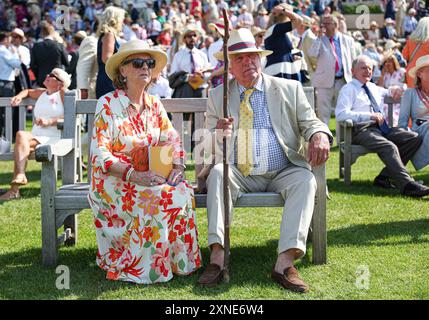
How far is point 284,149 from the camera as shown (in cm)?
533

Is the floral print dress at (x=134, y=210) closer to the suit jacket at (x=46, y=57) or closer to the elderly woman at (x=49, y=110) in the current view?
the elderly woman at (x=49, y=110)

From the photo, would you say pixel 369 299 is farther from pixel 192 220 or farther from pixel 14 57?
pixel 14 57

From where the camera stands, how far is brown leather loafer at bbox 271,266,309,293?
184 inches

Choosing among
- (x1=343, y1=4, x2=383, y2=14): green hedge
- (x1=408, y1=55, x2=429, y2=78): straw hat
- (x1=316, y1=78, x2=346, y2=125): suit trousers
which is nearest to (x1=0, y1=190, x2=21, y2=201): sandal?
(x1=408, y1=55, x2=429, y2=78): straw hat

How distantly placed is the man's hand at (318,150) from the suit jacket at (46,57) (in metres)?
8.41

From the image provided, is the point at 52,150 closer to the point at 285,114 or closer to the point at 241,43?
the point at 241,43

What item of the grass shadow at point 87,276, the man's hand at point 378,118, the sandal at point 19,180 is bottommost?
the grass shadow at point 87,276

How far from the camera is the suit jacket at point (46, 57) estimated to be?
42.1 feet

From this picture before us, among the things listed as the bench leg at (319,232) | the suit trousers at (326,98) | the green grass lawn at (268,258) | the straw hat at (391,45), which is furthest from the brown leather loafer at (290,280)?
the straw hat at (391,45)

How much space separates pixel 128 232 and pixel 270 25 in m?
5.53

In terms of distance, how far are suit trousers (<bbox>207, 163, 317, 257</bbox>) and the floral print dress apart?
18 cm

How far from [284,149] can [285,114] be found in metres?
0.25

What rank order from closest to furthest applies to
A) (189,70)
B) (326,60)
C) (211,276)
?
(211,276) < (326,60) < (189,70)

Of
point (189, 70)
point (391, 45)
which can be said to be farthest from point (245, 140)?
point (391, 45)
